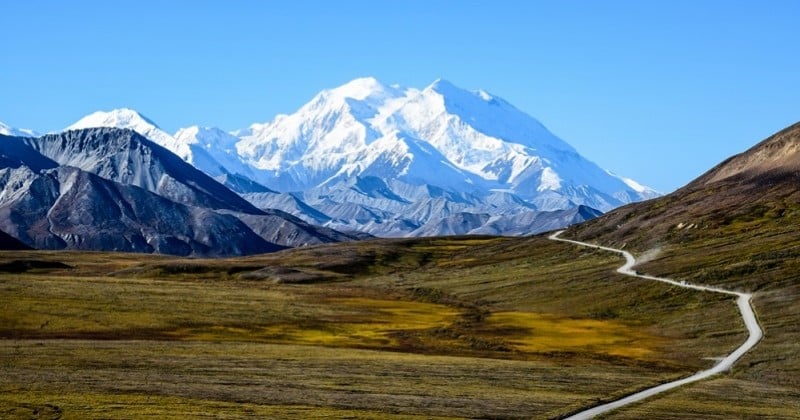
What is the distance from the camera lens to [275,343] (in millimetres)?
110938

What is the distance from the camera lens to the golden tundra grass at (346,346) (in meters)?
70.1

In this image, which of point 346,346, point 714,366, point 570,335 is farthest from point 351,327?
point 714,366

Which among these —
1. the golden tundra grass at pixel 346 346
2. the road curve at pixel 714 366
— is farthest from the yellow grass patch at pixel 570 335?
the road curve at pixel 714 366

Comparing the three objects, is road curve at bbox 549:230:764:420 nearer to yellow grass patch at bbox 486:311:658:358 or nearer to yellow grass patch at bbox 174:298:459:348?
yellow grass patch at bbox 486:311:658:358

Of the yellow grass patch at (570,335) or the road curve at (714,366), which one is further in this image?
the yellow grass patch at (570,335)

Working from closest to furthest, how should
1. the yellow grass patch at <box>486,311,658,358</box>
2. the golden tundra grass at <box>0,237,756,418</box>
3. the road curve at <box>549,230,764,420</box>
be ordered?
the golden tundra grass at <box>0,237,756,418</box>
the road curve at <box>549,230,764,420</box>
the yellow grass patch at <box>486,311,658,358</box>

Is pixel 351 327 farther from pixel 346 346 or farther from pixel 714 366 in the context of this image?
pixel 714 366

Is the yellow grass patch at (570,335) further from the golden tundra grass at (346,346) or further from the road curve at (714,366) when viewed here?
the road curve at (714,366)

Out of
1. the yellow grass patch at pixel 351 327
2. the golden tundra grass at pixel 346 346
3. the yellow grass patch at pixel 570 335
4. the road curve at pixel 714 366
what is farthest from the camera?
the yellow grass patch at pixel 570 335

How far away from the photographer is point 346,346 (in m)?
112

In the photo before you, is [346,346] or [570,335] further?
[570,335]

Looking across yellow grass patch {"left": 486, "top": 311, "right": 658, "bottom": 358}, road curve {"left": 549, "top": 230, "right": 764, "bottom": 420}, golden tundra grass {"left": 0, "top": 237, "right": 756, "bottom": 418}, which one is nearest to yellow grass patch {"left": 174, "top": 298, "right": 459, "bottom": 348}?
golden tundra grass {"left": 0, "top": 237, "right": 756, "bottom": 418}

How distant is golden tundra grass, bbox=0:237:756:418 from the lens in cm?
7012

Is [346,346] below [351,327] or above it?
below
